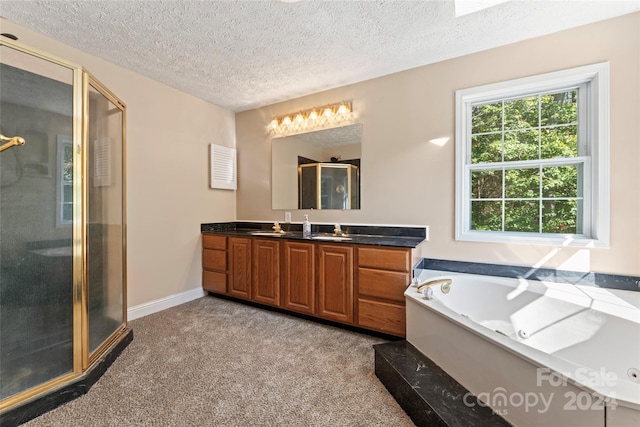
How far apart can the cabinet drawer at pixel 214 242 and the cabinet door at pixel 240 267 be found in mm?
115

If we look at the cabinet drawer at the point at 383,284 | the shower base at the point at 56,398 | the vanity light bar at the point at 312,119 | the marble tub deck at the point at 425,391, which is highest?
the vanity light bar at the point at 312,119

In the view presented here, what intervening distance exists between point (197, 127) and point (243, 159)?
2.29 ft

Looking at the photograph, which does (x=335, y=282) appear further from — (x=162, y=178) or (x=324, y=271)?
(x=162, y=178)

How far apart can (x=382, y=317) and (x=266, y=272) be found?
4.20 feet

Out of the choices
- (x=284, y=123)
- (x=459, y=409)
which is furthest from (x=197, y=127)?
(x=459, y=409)

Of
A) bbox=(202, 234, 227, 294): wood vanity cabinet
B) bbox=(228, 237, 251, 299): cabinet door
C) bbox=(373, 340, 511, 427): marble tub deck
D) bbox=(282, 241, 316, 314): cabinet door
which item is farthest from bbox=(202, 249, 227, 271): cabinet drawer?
bbox=(373, 340, 511, 427): marble tub deck

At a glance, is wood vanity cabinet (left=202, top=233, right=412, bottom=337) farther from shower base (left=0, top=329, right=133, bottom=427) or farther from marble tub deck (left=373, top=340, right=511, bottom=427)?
shower base (left=0, top=329, right=133, bottom=427)

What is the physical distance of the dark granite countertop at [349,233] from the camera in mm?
2412

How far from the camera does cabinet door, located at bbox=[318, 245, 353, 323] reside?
7.89 ft

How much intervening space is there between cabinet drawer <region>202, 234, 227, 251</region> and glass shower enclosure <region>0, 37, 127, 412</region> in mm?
1418

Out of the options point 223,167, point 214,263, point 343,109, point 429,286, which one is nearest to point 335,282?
point 429,286

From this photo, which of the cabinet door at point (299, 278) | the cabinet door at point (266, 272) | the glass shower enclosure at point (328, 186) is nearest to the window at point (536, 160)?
the glass shower enclosure at point (328, 186)

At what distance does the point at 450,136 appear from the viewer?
2.50 meters

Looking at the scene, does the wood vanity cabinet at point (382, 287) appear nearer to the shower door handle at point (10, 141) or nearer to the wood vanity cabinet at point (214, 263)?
the wood vanity cabinet at point (214, 263)
